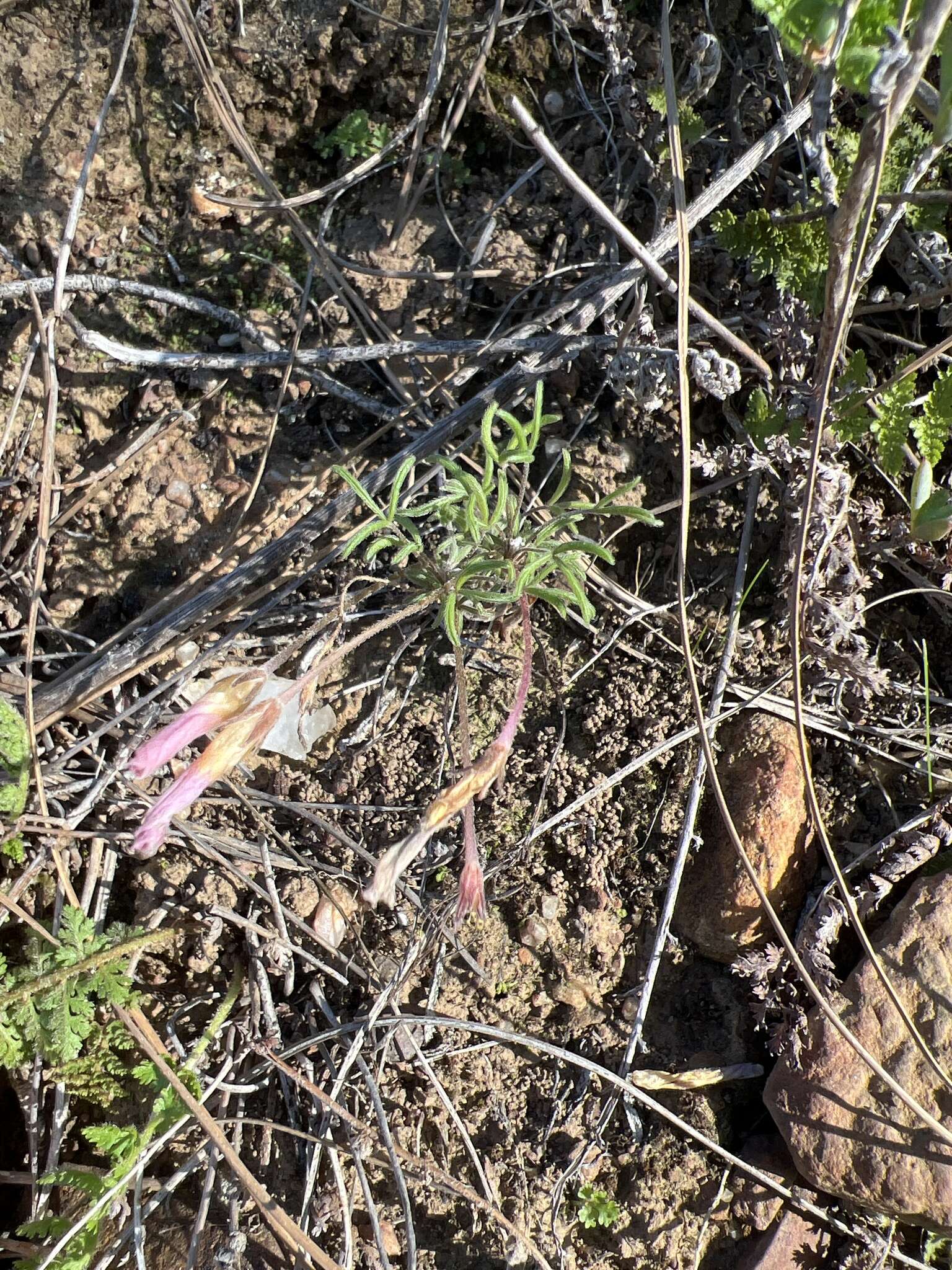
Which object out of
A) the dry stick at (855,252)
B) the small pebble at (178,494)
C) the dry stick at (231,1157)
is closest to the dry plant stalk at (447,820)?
the dry stick at (855,252)

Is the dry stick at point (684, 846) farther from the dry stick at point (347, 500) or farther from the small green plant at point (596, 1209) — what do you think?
the dry stick at point (347, 500)

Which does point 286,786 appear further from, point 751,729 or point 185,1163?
point 751,729

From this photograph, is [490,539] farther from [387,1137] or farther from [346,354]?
[387,1137]

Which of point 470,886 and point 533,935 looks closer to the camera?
point 470,886

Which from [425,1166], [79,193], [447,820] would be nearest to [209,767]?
[447,820]

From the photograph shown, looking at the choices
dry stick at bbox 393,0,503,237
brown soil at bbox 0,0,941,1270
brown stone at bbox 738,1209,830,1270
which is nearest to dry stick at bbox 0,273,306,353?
brown soil at bbox 0,0,941,1270

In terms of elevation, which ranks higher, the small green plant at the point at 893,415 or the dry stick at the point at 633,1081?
the small green plant at the point at 893,415
